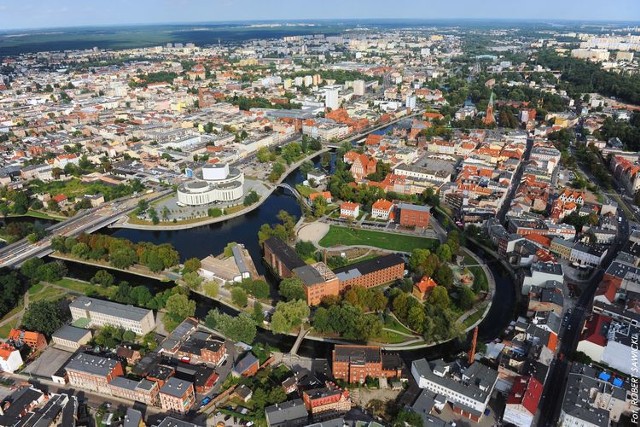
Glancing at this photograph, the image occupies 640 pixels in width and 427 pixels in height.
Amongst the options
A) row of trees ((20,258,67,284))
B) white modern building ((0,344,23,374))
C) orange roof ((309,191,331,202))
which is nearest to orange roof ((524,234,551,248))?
orange roof ((309,191,331,202))

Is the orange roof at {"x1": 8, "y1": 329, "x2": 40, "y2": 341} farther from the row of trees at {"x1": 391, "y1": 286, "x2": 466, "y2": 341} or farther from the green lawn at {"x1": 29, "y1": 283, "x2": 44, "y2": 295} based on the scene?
the row of trees at {"x1": 391, "y1": 286, "x2": 466, "y2": 341}

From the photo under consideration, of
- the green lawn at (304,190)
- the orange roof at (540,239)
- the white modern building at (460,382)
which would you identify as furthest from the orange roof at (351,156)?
the white modern building at (460,382)

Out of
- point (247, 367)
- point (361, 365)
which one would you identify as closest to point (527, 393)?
point (361, 365)

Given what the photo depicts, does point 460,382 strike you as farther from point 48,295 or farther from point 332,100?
point 332,100

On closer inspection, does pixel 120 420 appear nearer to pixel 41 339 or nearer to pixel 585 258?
pixel 41 339

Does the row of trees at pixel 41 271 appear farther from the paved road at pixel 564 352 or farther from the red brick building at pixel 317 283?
the paved road at pixel 564 352

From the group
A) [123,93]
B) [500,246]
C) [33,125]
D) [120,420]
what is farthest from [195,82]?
[120,420]
